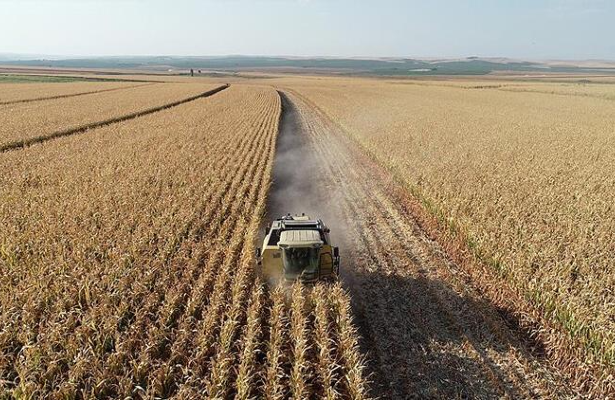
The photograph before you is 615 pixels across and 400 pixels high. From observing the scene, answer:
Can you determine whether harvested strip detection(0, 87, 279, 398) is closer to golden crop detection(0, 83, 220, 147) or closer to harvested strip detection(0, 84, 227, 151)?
harvested strip detection(0, 84, 227, 151)

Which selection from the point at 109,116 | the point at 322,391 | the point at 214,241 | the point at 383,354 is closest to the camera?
the point at 322,391

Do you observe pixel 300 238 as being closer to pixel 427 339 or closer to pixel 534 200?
pixel 427 339

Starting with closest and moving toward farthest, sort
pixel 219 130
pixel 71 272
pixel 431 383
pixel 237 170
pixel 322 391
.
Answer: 1. pixel 322 391
2. pixel 431 383
3. pixel 71 272
4. pixel 237 170
5. pixel 219 130

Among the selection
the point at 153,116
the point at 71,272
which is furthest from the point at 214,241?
the point at 153,116

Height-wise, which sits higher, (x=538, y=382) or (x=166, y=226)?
(x=166, y=226)

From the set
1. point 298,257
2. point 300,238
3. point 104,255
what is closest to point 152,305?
point 104,255

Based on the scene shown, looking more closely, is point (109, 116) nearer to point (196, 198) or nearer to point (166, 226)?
point (196, 198)

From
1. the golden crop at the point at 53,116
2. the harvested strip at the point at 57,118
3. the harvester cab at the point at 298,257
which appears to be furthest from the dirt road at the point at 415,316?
the golden crop at the point at 53,116
